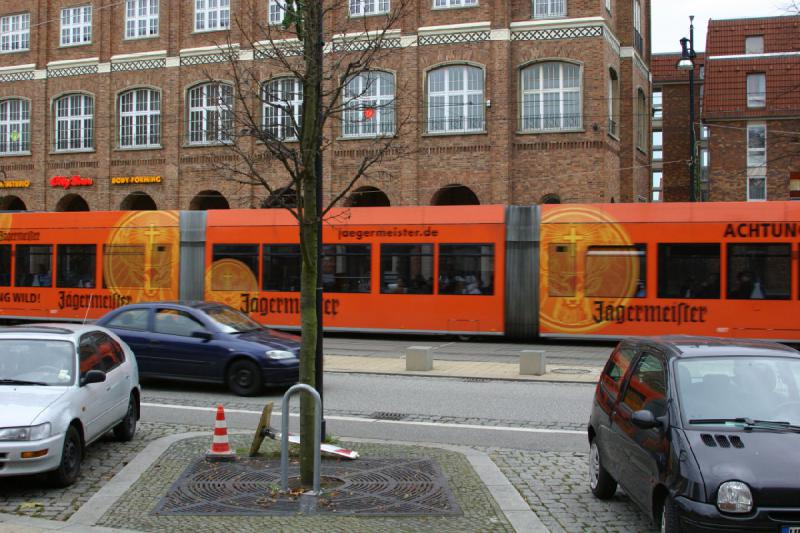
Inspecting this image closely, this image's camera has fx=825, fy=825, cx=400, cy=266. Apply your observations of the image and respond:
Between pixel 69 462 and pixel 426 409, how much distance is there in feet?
18.4

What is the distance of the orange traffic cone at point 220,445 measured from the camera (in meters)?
8.00

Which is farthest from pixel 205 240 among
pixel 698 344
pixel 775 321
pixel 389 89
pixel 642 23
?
pixel 642 23

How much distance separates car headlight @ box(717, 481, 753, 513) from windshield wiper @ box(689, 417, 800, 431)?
67 cm

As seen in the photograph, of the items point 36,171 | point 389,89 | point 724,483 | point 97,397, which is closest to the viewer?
point 724,483

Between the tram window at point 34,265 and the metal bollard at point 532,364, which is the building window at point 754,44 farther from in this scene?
the tram window at point 34,265

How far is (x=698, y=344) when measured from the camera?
6.33 meters

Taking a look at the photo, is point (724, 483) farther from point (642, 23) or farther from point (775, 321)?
point (642, 23)

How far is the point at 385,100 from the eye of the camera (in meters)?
31.5

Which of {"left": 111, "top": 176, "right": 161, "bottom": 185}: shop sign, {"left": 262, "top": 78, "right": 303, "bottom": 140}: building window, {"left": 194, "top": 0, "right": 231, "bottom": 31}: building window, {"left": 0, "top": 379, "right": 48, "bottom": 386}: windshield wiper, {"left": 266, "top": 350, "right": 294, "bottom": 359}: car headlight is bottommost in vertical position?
{"left": 266, "top": 350, "right": 294, "bottom": 359}: car headlight

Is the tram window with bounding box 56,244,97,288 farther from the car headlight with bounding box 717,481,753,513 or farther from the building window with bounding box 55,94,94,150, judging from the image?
the car headlight with bounding box 717,481,753,513

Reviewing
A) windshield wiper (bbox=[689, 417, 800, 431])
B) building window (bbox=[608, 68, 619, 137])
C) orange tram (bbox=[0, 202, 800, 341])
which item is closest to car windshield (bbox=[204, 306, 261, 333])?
orange tram (bbox=[0, 202, 800, 341])

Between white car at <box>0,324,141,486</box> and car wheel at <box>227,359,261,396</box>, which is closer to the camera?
white car at <box>0,324,141,486</box>

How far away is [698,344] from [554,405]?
5.96m

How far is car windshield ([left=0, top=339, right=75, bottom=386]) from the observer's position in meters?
7.79
